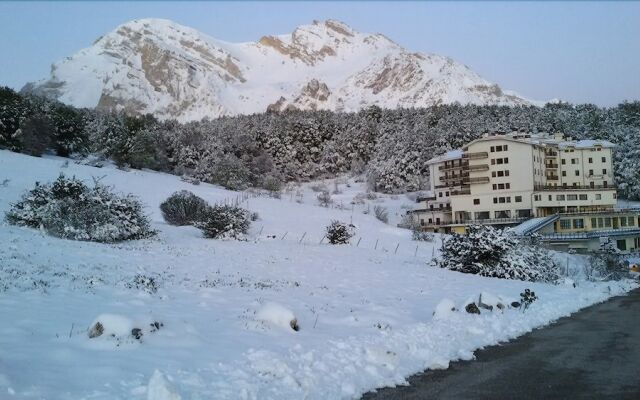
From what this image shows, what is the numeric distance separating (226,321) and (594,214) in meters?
69.7

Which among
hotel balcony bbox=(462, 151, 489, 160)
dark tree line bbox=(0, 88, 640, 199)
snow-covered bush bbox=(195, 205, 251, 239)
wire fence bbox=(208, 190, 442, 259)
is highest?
dark tree line bbox=(0, 88, 640, 199)

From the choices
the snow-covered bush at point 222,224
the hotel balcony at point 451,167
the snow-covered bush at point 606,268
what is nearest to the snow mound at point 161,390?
the snow-covered bush at point 222,224

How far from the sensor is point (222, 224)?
115ft

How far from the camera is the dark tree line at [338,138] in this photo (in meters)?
85.9

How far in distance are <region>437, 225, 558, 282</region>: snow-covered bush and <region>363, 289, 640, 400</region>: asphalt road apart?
46.6ft

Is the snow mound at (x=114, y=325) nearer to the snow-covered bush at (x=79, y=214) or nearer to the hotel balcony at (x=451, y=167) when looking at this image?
→ the snow-covered bush at (x=79, y=214)

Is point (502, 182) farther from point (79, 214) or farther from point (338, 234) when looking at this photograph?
point (79, 214)

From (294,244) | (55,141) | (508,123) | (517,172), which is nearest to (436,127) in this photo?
(508,123)

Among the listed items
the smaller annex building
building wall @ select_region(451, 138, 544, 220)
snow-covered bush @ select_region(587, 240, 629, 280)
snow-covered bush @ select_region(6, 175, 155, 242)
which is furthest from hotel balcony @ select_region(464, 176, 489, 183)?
snow-covered bush @ select_region(6, 175, 155, 242)

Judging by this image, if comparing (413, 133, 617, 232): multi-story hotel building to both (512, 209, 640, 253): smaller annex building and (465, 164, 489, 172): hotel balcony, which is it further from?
(512, 209, 640, 253): smaller annex building

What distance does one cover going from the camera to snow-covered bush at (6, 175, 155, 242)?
26.3m

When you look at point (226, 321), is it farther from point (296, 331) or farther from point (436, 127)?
point (436, 127)

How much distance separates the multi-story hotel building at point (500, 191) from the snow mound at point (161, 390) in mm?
68715

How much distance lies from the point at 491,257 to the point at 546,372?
2043cm
